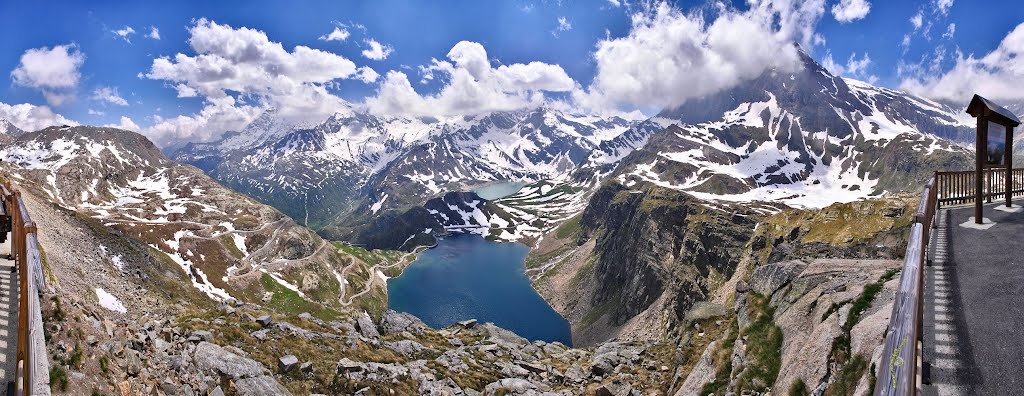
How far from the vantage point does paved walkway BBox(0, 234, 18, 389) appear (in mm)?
11094

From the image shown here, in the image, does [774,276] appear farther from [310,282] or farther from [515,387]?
[310,282]

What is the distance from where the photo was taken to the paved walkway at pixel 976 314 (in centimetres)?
888

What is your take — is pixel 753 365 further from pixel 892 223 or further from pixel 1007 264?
pixel 892 223

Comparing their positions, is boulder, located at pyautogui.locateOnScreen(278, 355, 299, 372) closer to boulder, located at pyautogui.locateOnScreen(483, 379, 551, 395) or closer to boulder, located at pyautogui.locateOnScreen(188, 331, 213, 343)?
boulder, located at pyautogui.locateOnScreen(188, 331, 213, 343)

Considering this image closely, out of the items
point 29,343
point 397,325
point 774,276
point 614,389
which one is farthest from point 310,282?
point 29,343

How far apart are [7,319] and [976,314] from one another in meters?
25.4

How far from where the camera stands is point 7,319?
1331 cm

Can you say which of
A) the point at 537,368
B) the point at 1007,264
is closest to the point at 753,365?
Answer: the point at 1007,264

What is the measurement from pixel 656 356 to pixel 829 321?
69.1ft

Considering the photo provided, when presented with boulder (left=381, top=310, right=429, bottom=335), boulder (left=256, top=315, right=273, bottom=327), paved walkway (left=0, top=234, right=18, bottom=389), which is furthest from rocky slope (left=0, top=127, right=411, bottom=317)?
paved walkway (left=0, top=234, right=18, bottom=389)

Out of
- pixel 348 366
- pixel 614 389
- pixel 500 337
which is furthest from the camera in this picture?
pixel 500 337

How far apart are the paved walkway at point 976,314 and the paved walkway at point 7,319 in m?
19.7

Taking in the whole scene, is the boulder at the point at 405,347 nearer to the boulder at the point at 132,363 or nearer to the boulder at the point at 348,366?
the boulder at the point at 348,366

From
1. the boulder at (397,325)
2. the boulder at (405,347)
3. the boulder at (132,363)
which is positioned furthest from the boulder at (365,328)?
the boulder at (132,363)
